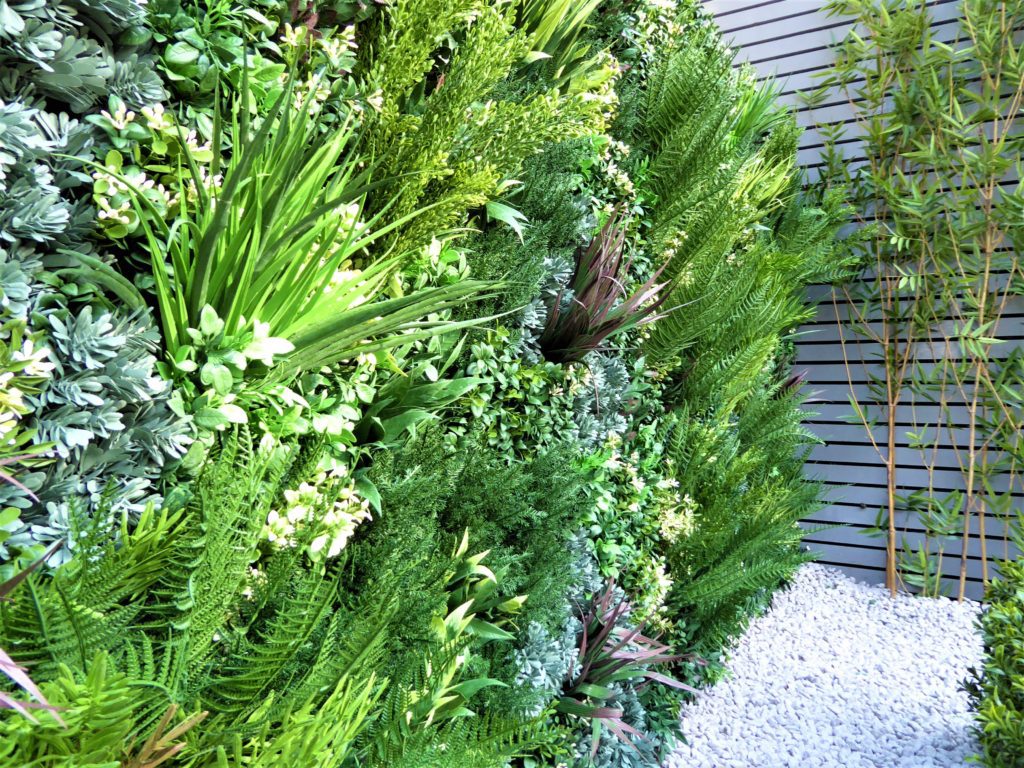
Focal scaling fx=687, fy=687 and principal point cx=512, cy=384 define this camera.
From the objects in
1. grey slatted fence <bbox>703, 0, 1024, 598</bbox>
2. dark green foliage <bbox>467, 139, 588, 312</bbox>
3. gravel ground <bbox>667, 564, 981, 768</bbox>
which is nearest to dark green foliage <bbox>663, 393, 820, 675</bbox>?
gravel ground <bbox>667, 564, 981, 768</bbox>

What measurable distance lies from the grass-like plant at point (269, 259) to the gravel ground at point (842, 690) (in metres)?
2.21

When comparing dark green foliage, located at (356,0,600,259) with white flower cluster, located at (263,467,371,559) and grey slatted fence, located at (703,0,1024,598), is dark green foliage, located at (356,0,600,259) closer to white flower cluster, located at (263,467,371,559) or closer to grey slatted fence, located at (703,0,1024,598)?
white flower cluster, located at (263,467,371,559)

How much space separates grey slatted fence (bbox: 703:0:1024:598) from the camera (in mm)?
4188

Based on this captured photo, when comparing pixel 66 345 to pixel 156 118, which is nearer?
pixel 66 345

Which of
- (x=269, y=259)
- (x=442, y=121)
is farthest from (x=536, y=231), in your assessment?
(x=269, y=259)

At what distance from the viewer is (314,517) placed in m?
1.31

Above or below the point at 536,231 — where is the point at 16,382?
below

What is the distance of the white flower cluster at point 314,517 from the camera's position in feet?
4.31

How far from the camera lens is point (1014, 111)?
151 inches

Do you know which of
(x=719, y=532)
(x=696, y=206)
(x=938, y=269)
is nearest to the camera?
(x=719, y=532)

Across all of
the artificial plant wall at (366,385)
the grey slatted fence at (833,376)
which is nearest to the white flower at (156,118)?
the artificial plant wall at (366,385)

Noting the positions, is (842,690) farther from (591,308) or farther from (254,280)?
(254,280)

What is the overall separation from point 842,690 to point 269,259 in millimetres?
3140

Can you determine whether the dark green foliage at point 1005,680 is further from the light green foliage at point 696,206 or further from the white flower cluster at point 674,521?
the light green foliage at point 696,206
